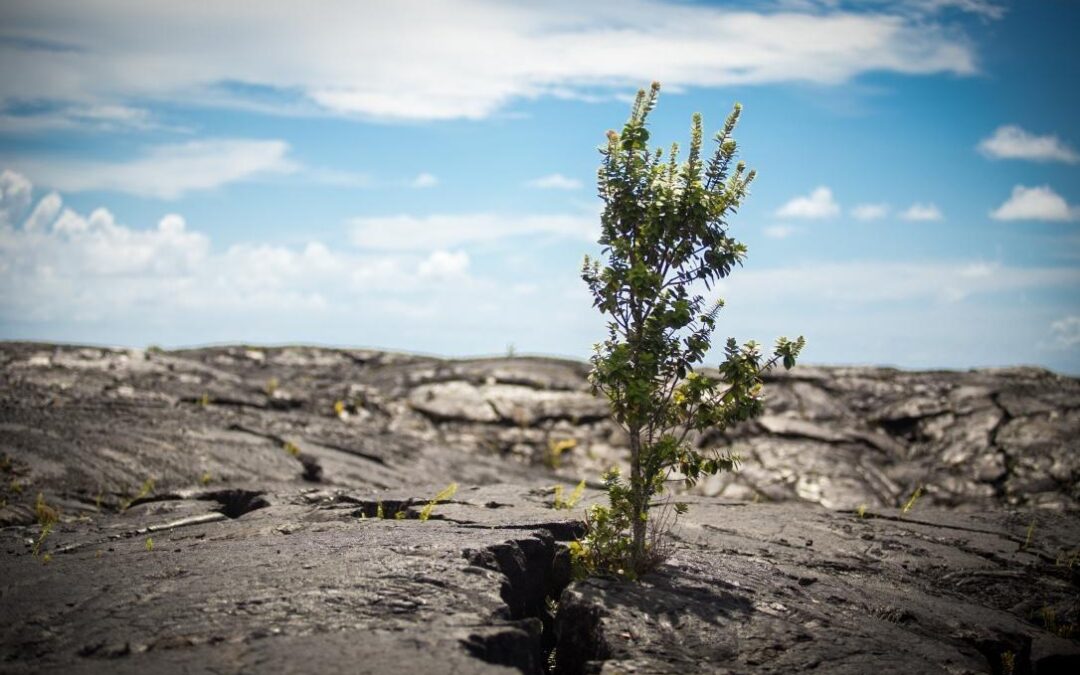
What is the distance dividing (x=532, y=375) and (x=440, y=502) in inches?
372

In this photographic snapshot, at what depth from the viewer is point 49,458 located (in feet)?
32.0

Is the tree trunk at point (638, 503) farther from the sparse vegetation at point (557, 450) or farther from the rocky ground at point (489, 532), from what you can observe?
the sparse vegetation at point (557, 450)

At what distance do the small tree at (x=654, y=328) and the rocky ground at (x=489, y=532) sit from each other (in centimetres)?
55

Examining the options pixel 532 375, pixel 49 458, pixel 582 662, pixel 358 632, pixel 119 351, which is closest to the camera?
pixel 358 632

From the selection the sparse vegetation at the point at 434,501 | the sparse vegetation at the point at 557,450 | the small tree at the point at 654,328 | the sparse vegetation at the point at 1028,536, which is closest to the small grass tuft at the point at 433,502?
the sparse vegetation at the point at 434,501

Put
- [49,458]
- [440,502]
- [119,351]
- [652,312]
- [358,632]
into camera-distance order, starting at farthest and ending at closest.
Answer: [119,351] → [49,458] → [440,502] → [652,312] → [358,632]

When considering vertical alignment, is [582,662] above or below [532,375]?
below

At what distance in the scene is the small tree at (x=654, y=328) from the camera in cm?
598

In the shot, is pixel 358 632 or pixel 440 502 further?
pixel 440 502

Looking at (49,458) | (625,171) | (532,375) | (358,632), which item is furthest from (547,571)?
(532,375)

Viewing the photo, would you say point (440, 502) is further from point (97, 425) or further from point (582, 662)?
point (97, 425)

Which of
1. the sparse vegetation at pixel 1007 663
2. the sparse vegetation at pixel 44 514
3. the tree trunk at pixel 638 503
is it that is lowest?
the sparse vegetation at pixel 44 514

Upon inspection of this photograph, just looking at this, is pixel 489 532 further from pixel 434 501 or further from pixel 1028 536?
pixel 1028 536

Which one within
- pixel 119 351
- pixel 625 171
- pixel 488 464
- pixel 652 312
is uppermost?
pixel 625 171
